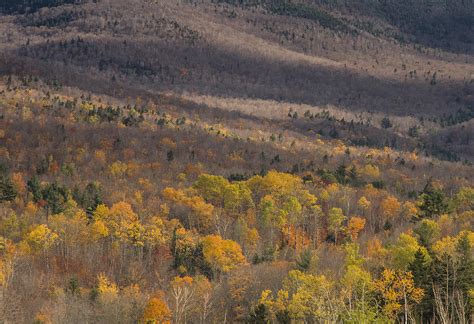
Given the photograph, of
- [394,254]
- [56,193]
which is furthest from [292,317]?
[56,193]

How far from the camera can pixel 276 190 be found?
163500mm

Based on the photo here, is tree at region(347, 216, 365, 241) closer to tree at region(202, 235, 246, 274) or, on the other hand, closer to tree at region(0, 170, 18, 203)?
tree at region(202, 235, 246, 274)

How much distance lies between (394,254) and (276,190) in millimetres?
75869

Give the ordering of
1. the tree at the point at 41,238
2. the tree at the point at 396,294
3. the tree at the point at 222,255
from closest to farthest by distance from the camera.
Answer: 1. the tree at the point at 396,294
2. the tree at the point at 222,255
3. the tree at the point at 41,238

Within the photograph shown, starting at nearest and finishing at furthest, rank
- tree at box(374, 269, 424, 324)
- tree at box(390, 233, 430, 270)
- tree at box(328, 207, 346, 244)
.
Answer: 1. tree at box(374, 269, 424, 324)
2. tree at box(390, 233, 430, 270)
3. tree at box(328, 207, 346, 244)

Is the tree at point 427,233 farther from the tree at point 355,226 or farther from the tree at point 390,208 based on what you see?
the tree at point 390,208

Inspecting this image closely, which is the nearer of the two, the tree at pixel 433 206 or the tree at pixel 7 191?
the tree at pixel 433 206

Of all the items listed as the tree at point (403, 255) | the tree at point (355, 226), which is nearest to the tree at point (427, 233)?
the tree at point (403, 255)

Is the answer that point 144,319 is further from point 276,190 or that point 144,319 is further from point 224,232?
point 276,190

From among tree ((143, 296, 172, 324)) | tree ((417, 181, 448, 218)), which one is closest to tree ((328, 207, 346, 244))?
tree ((417, 181, 448, 218))

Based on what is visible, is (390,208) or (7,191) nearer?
(7,191)

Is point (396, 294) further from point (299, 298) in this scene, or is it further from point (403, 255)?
point (403, 255)

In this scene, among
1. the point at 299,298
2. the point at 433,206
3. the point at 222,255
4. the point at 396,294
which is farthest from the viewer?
the point at 433,206

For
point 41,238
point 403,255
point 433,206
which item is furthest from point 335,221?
point 41,238
